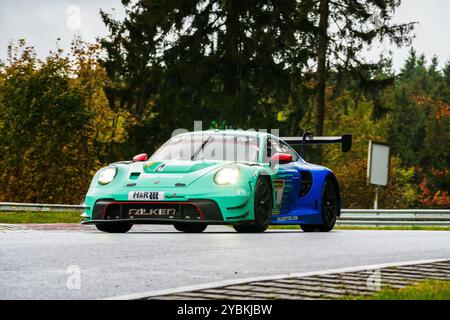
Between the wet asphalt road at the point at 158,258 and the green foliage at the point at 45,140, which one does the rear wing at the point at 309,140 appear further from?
the green foliage at the point at 45,140

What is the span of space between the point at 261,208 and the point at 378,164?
2174 cm

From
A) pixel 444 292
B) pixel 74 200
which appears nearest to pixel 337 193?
pixel 444 292

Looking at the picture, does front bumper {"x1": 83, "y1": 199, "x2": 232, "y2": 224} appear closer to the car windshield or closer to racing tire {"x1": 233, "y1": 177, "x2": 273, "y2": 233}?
racing tire {"x1": 233, "y1": 177, "x2": 273, "y2": 233}

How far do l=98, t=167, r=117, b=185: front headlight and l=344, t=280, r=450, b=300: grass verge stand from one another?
20.8 feet

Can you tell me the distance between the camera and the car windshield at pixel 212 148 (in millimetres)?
13742

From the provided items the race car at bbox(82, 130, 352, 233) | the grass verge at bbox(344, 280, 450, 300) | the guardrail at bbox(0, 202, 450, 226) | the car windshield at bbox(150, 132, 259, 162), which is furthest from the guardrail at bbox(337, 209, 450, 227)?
the grass verge at bbox(344, 280, 450, 300)

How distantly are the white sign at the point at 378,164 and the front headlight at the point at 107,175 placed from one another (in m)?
20.8

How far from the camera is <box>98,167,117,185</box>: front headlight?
505 inches

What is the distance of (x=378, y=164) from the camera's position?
3441cm

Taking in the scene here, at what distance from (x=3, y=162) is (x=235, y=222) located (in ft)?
110

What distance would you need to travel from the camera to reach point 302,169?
14.7m

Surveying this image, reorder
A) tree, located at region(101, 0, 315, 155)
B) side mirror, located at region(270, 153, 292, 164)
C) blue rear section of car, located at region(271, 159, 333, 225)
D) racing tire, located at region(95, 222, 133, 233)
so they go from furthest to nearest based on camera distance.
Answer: tree, located at region(101, 0, 315, 155), blue rear section of car, located at region(271, 159, 333, 225), side mirror, located at region(270, 153, 292, 164), racing tire, located at region(95, 222, 133, 233)

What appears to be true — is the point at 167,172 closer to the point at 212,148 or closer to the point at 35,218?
Answer: the point at 212,148

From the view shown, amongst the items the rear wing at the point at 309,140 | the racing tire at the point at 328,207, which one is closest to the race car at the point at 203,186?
the racing tire at the point at 328,207
